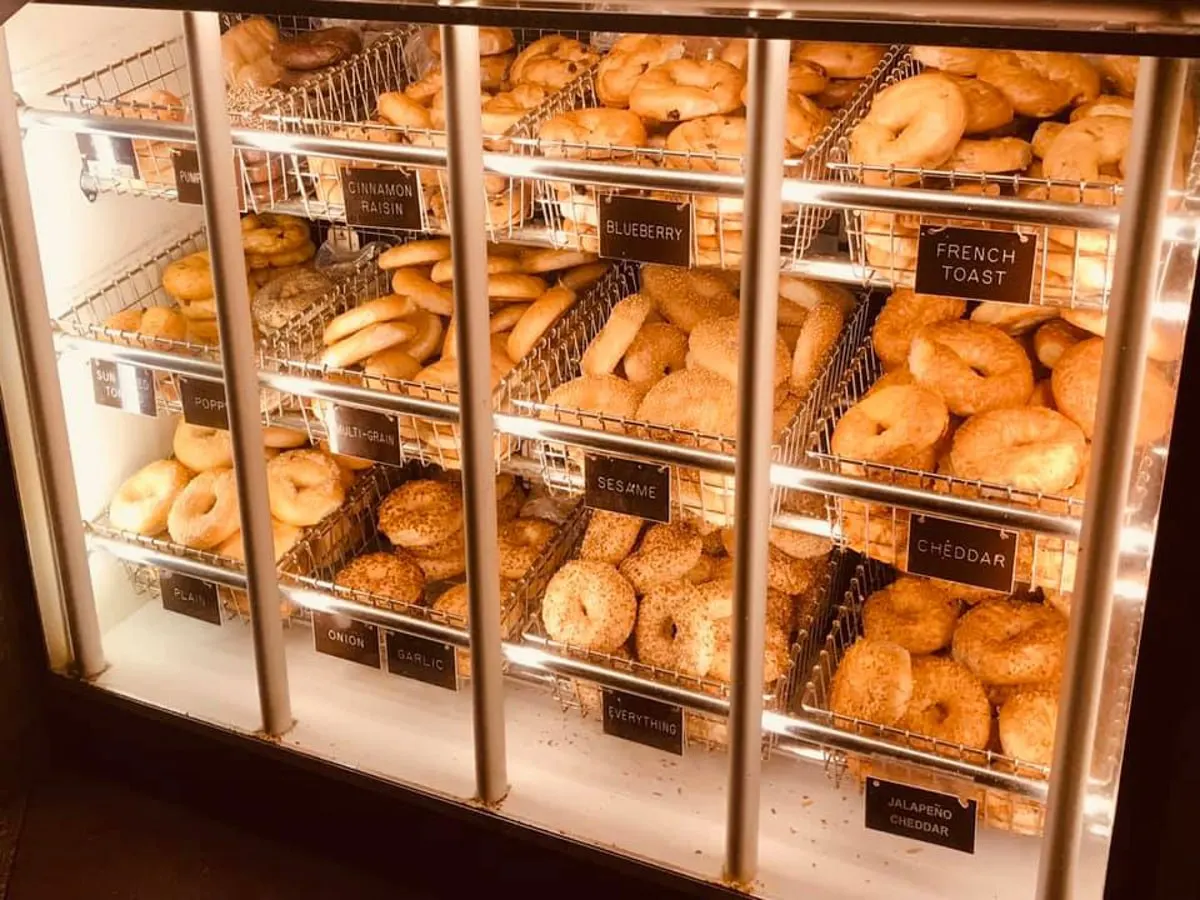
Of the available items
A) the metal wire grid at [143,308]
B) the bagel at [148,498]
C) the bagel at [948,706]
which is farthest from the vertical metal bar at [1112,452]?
the bagel at [148,498]

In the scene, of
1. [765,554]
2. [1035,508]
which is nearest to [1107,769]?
[1035,508]

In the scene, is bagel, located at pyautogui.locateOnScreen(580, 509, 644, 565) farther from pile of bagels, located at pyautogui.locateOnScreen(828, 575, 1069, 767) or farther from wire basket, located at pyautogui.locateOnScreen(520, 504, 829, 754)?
pile of bagels, located at pyautogui.locateOnScreen(828, 575, 1069, 767)

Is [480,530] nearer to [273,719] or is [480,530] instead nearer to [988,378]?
[273,719]

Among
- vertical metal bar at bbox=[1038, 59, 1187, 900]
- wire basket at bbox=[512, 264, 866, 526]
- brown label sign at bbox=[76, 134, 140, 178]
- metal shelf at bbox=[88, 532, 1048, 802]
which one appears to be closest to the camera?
vertical metal bar at bbox=[1038, 59, 1187, 900]

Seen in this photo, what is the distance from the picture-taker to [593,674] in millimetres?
1971

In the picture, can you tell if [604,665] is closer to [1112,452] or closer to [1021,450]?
[1021,450]

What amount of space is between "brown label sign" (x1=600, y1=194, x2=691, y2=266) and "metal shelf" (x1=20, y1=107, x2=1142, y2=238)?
0.04m

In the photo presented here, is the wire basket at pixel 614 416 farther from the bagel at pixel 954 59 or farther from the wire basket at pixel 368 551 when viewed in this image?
the bagel at pixel 954 59

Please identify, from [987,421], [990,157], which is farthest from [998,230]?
[987,421]

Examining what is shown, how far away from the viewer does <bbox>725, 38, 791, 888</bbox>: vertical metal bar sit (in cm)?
147

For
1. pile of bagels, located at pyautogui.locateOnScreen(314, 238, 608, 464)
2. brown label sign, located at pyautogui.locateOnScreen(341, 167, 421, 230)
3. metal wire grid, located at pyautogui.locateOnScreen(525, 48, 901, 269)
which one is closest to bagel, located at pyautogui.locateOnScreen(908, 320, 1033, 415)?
metal wire grid, located at pyautogui.locateOnScreen(525, 48, 901, 269)

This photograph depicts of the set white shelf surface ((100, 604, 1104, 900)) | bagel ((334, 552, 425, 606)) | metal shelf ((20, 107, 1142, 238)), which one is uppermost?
metal shelf ((20, 107, 1142, 238))

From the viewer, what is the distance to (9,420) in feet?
7.06

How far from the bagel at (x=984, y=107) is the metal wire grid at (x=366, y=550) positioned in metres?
1.02
